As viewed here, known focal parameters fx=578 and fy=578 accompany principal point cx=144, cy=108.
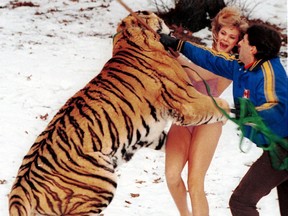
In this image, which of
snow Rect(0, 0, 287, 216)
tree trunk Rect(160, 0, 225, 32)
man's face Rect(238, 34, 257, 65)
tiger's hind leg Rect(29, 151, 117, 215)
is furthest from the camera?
tree trunk Rect(160, 0, 225, 32)

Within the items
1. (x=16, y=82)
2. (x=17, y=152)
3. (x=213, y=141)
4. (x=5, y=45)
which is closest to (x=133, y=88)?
(x=213, y=141)

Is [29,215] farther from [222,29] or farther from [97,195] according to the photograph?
[222,29]

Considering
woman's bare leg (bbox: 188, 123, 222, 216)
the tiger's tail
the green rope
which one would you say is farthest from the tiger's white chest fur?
the green rope

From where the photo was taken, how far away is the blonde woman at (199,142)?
3.86 m

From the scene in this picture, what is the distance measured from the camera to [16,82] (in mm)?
6988

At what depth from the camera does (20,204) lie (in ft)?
11.2

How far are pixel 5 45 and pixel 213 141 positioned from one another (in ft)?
17.2

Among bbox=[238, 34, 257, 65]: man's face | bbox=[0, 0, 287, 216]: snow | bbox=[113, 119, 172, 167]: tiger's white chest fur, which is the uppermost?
bbox=[238, 34, 257, 65]: man's face

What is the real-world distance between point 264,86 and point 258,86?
0.22 ft

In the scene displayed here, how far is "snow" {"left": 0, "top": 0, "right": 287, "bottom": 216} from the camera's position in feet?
16.3

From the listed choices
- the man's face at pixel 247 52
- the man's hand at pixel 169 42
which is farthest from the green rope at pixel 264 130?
the man's hand at pixel 169 42

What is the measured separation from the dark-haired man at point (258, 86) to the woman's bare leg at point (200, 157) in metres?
0.34

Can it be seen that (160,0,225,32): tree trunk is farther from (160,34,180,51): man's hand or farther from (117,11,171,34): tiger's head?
(160,34,180,51): man's hand

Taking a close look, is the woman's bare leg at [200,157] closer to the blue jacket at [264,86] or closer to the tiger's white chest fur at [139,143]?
the tiger's white chest fur at [139,143]
